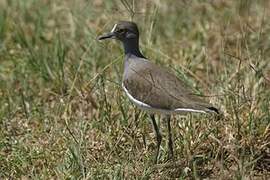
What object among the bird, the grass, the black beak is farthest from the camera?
the black beak

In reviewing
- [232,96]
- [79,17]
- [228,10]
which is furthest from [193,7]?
[232,96]

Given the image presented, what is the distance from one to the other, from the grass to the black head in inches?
6.1

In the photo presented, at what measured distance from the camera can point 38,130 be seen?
6305mm

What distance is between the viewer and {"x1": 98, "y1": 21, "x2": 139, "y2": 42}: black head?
602 cm

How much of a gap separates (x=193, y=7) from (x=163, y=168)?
328cm

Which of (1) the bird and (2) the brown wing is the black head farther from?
(2) the brown wing

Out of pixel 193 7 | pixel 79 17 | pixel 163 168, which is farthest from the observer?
pixel 193 7

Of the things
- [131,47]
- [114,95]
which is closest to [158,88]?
[131,47]

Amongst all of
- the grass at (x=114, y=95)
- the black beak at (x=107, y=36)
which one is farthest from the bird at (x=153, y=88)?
the grass at (x=114, y=95)

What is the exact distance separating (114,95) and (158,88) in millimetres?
954

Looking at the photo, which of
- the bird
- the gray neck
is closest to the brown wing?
the bird

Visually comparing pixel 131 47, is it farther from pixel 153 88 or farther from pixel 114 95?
pixel 153 88

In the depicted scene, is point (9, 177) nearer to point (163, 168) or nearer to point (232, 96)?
point (163, 168)

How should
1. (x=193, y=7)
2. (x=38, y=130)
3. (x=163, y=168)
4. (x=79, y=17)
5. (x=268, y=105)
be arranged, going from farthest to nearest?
(x=193, y=7), (x=79, y=17), (x=38, y=130), (x=268, y=105), (x=163, y=168)
